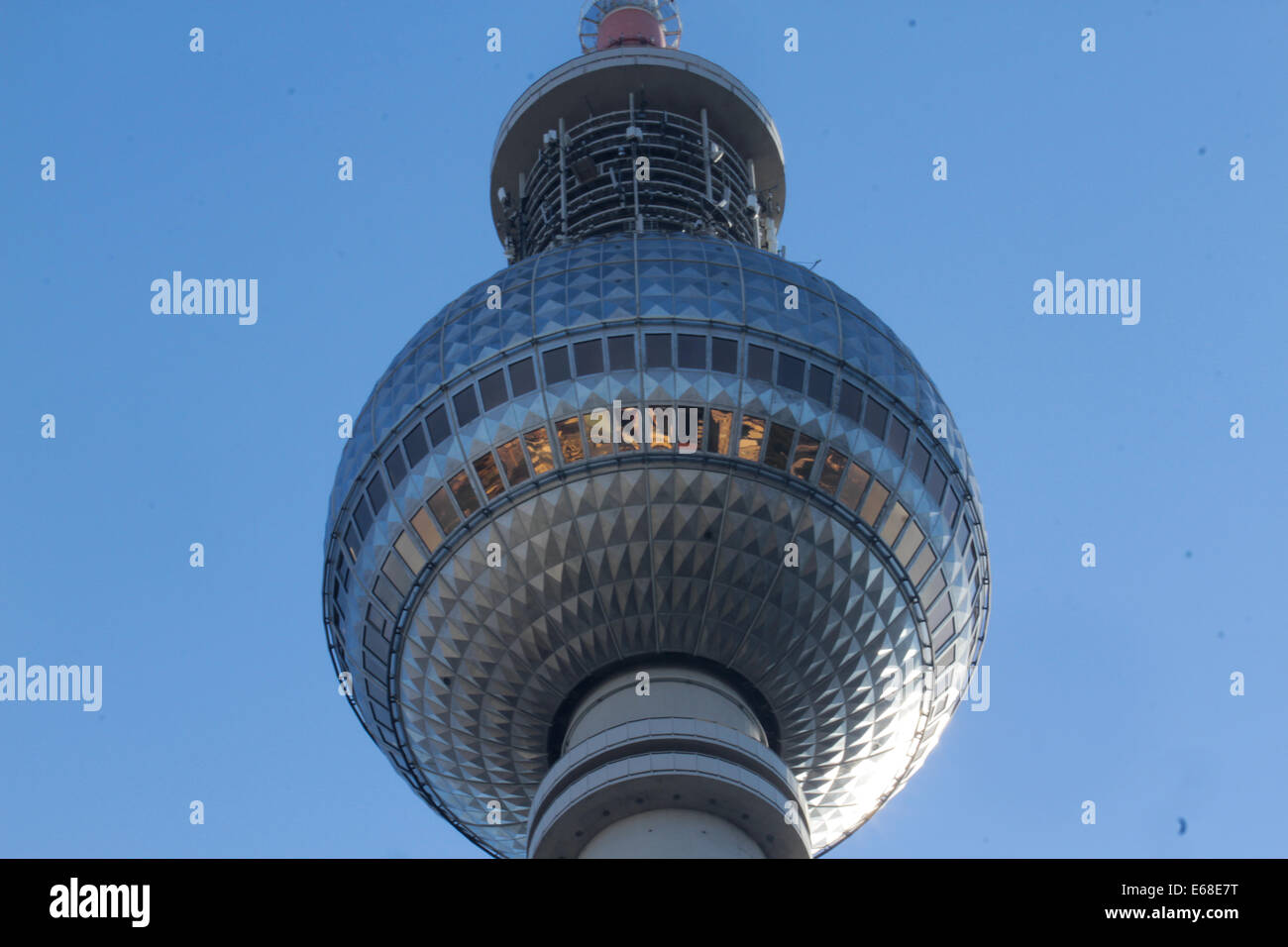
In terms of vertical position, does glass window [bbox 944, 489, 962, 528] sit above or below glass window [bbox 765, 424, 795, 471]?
below

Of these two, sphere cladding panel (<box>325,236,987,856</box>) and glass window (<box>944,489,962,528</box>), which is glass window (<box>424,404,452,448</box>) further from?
glass window (<box>944,489,962,528</box>)

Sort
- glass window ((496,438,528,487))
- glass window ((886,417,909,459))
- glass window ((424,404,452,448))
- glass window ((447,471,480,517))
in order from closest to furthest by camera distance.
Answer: glass window ((496,438,528,487))
glass window ((447,471,480,517))
glass window ((424,404,452,448))
glass window ((886,417,909,459))

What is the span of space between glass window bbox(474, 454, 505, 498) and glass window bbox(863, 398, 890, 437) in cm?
943

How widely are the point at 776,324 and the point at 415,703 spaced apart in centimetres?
1366

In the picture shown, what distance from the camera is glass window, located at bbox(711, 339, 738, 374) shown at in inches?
1565

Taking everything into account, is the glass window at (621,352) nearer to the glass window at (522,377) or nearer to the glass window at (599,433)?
the glass window at (599,433)

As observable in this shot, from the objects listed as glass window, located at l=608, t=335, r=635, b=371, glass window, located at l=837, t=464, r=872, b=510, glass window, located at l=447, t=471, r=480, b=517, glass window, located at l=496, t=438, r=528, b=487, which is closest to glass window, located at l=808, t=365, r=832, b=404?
glass window, located at l=837, t=464, r=872, b=510

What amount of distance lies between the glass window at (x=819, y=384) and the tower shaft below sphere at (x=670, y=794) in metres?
8.24

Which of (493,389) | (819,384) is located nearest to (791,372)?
(819,384)

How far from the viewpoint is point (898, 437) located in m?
41.5

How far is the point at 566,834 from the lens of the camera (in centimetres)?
3803

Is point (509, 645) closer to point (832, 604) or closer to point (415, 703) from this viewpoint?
point (415, 703)

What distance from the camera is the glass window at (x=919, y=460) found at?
41.6 meters

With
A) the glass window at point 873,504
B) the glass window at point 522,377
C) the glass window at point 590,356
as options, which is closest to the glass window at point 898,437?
the glass window at point 873,504
